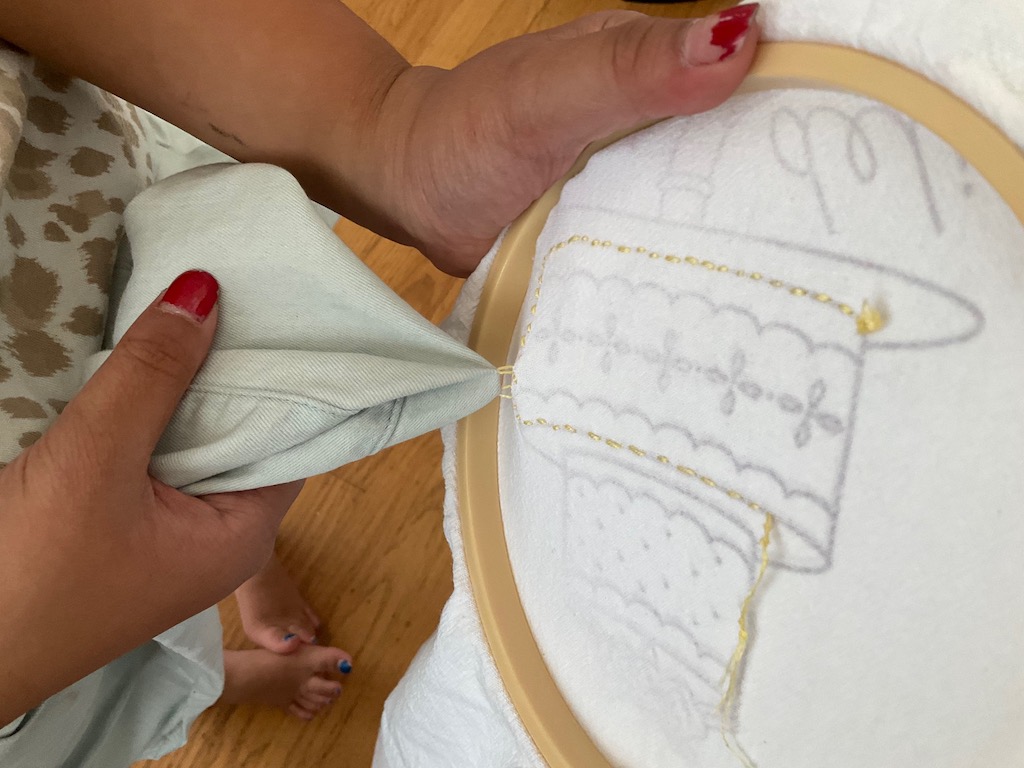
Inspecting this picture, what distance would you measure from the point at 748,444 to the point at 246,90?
1.22 ft

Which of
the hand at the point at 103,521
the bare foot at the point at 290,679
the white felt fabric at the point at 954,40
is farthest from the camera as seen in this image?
the bare foot at the point at 290,679

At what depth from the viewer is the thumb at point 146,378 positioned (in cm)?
33

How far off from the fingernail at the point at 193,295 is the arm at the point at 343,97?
→ 14 centimetres

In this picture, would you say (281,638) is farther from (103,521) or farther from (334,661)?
(103,521)

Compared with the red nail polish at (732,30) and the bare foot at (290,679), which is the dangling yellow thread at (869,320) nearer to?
the red nail polish at (732,30)

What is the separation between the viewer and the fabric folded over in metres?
0.33

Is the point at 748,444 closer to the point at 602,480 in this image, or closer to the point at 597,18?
the point at 602,480

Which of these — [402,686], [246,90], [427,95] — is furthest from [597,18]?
[402,686]

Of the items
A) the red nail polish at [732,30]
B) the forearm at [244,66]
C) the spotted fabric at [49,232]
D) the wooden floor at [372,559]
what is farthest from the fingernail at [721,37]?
the wooden floor at [372,559]

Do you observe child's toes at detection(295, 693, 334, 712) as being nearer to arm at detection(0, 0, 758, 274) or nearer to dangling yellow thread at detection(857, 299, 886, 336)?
arm at detection(0, 0, 758, 274)

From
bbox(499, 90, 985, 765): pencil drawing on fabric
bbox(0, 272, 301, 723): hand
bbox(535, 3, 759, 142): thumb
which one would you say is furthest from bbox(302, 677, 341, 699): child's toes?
bbox(535, 3, 759, 142): thumb

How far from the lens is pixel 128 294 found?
1.27ft

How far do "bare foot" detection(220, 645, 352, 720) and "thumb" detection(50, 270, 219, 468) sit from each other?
0.51m

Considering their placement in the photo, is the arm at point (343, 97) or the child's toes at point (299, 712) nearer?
the arm at point (343, 97)
